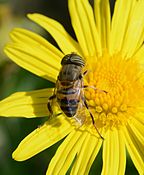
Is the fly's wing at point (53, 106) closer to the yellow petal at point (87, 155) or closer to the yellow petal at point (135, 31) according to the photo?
the yellow petal at point (87, 155)

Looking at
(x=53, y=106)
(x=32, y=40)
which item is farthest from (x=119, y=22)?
(x=53, y=106)

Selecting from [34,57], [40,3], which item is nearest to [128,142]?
[34,57]

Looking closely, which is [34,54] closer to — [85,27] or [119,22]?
[85,27]

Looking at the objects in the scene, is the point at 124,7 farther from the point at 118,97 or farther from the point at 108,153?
the point at 108,153

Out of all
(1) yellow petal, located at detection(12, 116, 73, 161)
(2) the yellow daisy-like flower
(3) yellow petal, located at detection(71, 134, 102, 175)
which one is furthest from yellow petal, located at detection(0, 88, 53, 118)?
(3) yellow petal, located at detection(71, 134, 102, 175)

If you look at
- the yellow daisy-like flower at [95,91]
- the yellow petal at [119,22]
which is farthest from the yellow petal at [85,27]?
the yellow petal at [119,22]

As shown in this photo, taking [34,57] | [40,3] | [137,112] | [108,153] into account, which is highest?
[40,3]
